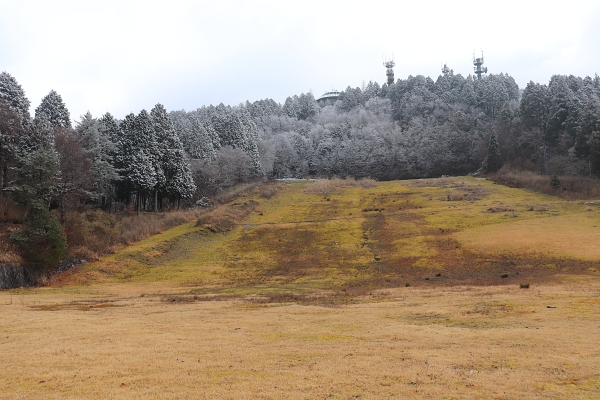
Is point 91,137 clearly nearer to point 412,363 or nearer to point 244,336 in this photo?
point 244,336

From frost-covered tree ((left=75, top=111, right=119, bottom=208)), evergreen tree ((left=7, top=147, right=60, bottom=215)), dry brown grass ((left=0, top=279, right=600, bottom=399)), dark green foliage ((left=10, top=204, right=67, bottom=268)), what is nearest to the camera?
dry brown grass ((left=0, top=279, right=600, bottom=399))

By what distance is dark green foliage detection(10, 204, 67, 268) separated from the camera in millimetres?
30547

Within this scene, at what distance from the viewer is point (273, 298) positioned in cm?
2355

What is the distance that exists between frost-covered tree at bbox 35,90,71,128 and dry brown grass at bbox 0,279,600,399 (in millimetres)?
44171

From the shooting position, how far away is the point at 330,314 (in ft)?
59.2

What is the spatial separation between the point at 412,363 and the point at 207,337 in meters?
6.26

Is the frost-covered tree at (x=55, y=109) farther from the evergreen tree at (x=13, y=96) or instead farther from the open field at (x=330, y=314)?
the open field at (x=330, y=314)

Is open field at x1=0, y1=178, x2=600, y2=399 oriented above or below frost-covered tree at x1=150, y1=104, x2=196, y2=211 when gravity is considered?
below

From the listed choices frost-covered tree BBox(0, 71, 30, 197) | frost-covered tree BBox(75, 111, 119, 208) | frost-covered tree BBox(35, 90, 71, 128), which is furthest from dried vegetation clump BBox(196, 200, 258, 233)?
frost-covered tree BBox(35, 90, 71, 128)

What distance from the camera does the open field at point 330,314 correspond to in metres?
8.98

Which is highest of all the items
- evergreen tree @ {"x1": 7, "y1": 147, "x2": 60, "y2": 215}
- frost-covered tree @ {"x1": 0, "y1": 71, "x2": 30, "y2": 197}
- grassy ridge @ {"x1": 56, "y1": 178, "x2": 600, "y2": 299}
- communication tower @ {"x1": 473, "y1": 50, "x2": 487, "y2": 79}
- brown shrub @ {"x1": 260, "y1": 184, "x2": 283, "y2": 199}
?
communication tower @ {"x1": 473, "y1": 50, "x2": 487, "y2": 79}

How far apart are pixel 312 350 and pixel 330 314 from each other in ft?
20.8

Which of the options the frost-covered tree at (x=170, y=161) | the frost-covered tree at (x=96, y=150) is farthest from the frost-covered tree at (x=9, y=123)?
the frost-covered tree at (x=170, y=161)

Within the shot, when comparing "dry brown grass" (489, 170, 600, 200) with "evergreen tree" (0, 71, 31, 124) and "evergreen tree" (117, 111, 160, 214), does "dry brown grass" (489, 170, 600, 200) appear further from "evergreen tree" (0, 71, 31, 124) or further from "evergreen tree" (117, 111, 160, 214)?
"evergreen tree" (0, 71, 31, 124)
